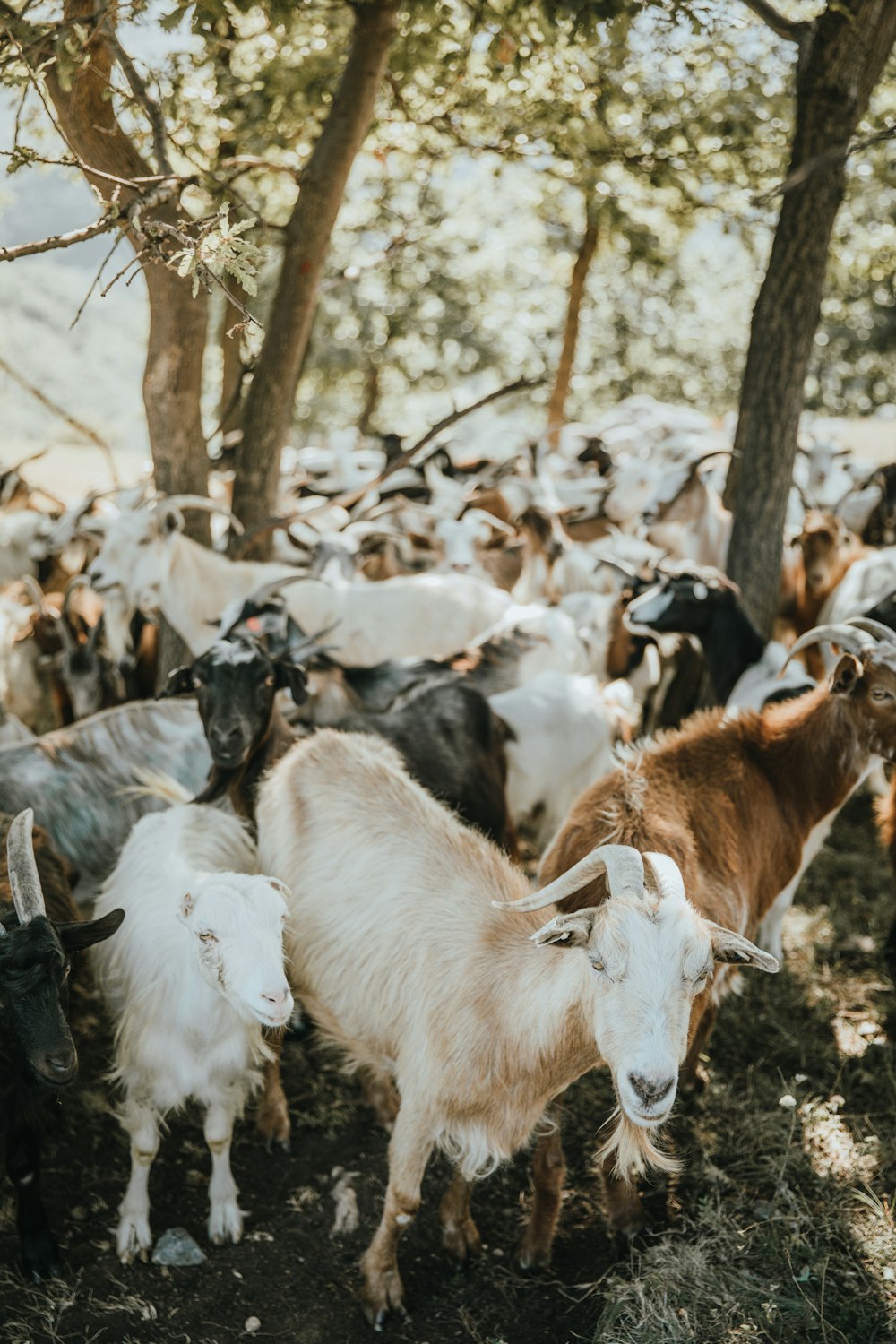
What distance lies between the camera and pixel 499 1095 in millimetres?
3385

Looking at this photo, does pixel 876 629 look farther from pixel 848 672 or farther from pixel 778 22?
pixel 778 22

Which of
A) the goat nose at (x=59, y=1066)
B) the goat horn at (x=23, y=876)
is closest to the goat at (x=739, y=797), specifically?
the goat nose at (x=59, y=1066)

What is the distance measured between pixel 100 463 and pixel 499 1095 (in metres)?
23.2

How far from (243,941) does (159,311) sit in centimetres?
376

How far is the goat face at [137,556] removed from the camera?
263 inches

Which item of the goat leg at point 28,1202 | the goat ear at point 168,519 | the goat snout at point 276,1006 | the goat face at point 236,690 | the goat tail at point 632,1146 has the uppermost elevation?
the goat ear at point 168,519

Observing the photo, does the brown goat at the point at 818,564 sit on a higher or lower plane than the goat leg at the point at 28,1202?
higher

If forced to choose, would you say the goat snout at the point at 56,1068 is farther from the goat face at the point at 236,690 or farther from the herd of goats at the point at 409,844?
the goat face at the point at 236,690

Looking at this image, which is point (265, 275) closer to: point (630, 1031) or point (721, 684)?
point (721, 684)

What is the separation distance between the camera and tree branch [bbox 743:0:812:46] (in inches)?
231

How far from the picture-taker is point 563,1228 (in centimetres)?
394

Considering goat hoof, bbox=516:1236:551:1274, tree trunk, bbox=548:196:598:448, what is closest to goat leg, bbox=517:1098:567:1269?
goat hoof, bbox=516:1236:551:1274

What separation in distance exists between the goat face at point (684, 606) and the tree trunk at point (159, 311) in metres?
2.77

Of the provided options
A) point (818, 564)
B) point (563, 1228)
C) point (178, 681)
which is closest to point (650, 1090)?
point (563, 1228)
